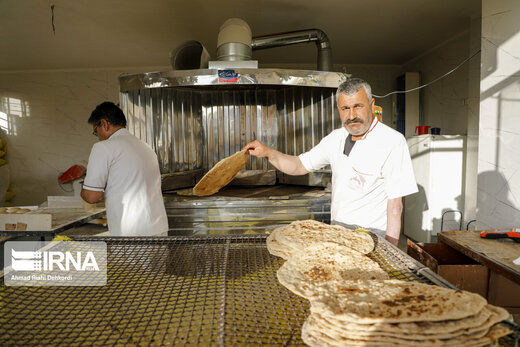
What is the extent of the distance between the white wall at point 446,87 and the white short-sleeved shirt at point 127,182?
3990 mm

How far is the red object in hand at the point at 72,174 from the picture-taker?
575 cm

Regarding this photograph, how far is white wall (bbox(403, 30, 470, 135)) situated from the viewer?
4.15 m

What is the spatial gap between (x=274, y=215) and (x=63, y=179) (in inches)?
196

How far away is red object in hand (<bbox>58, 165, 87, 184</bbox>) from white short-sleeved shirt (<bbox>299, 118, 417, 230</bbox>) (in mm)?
5253

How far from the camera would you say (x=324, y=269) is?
3.58ft

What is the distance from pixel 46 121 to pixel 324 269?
6.71m

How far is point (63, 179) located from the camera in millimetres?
5840

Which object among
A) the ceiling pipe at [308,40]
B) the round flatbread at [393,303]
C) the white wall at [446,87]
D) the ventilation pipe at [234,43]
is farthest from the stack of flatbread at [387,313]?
the white wall at [446,87]

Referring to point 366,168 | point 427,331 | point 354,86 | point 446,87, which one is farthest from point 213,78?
point 446,87

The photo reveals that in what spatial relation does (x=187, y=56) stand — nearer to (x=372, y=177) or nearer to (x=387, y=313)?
(x=372, y=177)

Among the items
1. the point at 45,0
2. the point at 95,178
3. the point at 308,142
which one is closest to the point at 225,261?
the point at 95,178

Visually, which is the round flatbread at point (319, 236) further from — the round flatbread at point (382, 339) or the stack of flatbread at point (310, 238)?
the round flatbread at point (382, 339)

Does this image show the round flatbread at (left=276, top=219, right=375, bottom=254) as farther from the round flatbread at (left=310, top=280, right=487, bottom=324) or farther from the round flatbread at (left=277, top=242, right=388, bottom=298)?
the round flatbread at (left=310, top=280, right=487, bottom=324)

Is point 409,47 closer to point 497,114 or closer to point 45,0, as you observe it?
Result: point 497,114
